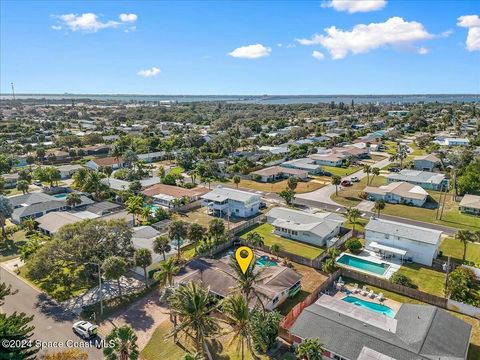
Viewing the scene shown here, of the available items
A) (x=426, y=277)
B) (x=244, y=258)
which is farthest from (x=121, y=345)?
(x=426, y=277)

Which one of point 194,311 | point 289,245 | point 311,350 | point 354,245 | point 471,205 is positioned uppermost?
point 194,311

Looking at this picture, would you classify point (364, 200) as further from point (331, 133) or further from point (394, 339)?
point (331, 133)

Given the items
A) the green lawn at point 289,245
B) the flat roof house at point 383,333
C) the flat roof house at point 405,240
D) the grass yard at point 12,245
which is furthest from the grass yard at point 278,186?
the flat roof house at point 383,333

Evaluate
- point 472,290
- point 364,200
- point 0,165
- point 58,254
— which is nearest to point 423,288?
point 472,290

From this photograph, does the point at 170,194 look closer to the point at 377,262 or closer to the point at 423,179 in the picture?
the point at 377,262

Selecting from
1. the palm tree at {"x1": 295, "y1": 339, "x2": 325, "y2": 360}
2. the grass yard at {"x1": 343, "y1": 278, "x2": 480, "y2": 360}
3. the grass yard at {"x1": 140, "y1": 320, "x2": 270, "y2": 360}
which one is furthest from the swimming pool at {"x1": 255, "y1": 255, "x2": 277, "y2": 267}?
the palm tree at {"x1": 295, "y1": 339, "x2": 325, "y2": 360}

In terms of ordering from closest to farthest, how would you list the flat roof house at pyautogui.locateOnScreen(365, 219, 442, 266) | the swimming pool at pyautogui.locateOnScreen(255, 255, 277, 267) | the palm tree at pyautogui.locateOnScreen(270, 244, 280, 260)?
the swimming pool at pyautogui.locateOnScreen(255, 255, 277, 267) → the flat roof house at pyautogui.locateOnScreen(365, 219, 442, 266) → the palm tree at pyautogui.locateOnScreen(270, 244, 280, 260)

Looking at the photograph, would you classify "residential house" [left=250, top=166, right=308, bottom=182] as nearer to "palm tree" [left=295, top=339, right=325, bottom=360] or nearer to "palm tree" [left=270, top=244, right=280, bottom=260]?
"palm tree" [left=270, top=244, right=280, bottom=260]
